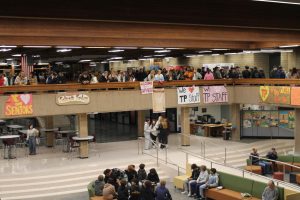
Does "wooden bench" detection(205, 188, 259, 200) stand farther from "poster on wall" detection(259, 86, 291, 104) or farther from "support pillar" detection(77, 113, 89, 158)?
"poster on wall" detection(259, 86, 291, 104)

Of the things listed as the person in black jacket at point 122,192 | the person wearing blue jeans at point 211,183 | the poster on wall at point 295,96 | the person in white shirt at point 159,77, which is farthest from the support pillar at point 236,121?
the person in black jacket at point 122,192

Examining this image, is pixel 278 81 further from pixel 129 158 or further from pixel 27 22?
pixel 27 22

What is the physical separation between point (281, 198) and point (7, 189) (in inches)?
409

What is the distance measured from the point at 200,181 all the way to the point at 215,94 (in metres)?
9.75

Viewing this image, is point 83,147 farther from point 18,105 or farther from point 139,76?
point 139,76

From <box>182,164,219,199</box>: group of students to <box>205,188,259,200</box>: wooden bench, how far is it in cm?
23

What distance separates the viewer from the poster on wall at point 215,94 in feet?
84.6

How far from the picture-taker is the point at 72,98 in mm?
22062

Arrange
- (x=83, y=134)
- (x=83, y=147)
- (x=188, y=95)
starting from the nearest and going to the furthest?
(x=83, y=147) → (x=83, y=134) → (x=188, y=95)

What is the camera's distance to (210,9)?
322 inches

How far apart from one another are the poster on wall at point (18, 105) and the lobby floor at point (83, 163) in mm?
2405

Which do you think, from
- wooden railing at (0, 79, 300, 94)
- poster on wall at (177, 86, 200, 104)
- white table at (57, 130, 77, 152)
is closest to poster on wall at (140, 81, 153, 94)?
wooden railing at (0, 79, 300, 94)

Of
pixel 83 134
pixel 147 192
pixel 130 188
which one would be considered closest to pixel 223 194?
pixel 147 192

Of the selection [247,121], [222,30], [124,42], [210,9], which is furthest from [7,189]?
[247,121]
